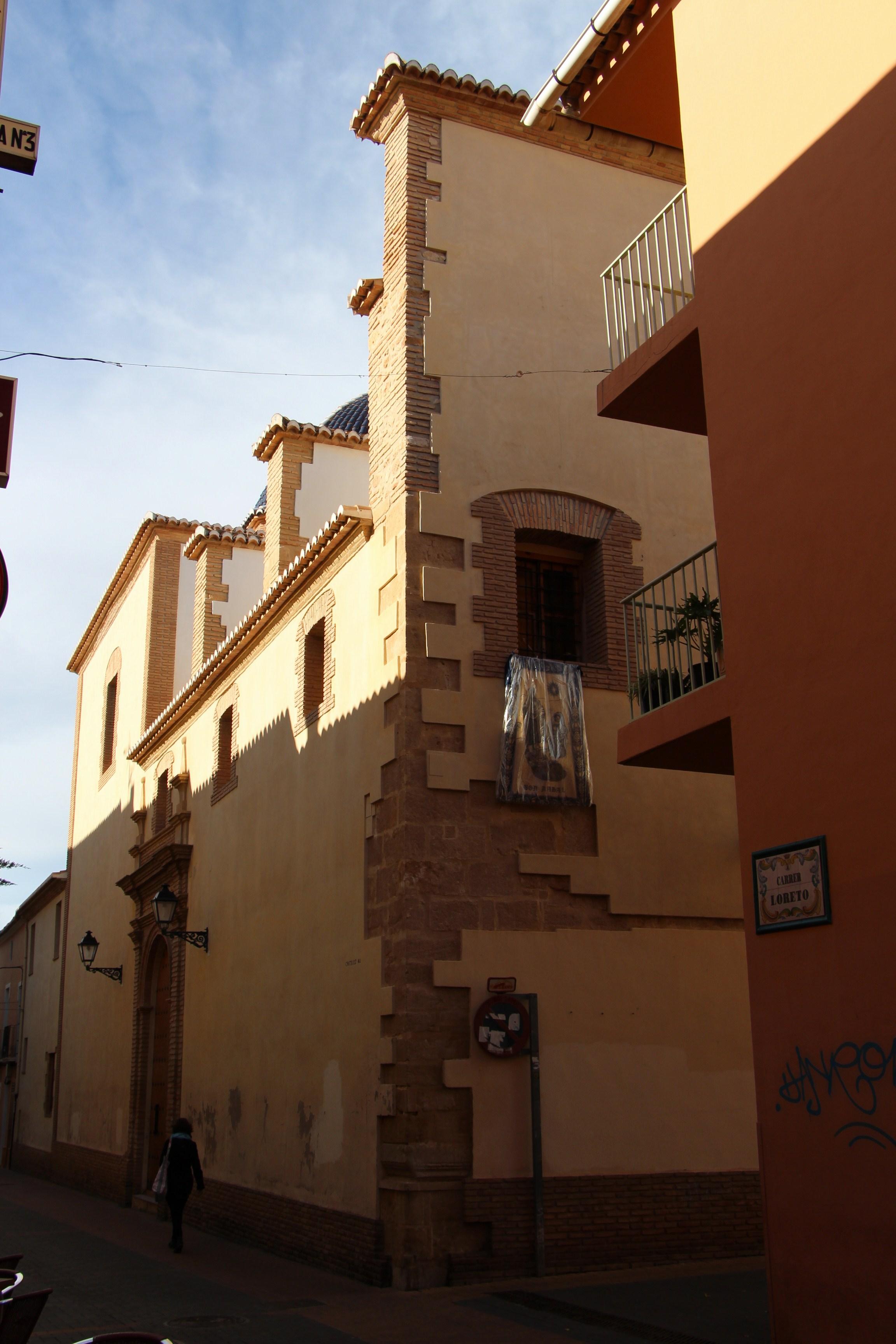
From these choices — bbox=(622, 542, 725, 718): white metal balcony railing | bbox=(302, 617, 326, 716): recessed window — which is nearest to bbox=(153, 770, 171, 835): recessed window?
bbox=(302, 617, 326, 716): recessed window

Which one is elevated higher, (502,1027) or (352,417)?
(352,417)

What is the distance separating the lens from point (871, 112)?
6598mm

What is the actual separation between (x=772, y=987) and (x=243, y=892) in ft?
30.0

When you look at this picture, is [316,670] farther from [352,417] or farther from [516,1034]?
[352,417]

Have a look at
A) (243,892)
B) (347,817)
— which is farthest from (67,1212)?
(347,817)

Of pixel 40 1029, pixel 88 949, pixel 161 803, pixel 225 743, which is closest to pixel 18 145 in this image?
pixel 225 743

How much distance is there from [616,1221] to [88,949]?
12572 mm

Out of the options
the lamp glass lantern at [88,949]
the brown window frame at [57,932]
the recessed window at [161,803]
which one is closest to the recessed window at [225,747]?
the recessed window at [161,803]

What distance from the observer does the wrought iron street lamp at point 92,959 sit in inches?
805

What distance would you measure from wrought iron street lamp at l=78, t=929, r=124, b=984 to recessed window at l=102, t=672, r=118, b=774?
446 cm

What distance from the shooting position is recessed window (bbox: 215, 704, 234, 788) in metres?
16.6

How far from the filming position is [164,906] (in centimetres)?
1600

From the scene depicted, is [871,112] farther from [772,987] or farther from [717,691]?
[772,987]

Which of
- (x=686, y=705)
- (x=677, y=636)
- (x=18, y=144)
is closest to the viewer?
(x=18, y=144)
